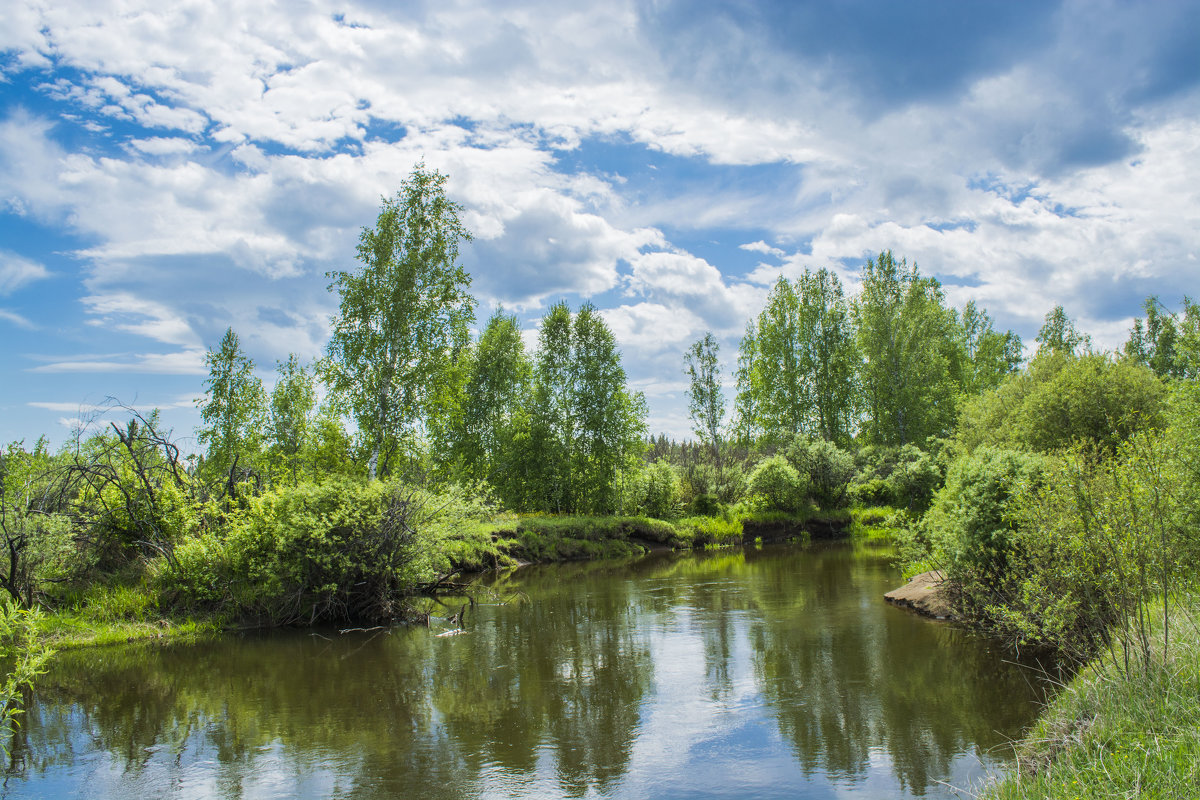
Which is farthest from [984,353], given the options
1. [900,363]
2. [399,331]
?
[399,331]

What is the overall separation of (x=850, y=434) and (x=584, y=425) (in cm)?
2103

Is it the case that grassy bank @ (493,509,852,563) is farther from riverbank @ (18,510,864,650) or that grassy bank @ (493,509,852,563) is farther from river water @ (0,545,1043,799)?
river water @ (0,545,1043,799)

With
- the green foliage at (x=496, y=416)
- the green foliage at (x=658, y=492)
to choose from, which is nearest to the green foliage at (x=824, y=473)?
the green foliage at (x=658, y=492)

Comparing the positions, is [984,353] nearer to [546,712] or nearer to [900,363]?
[900,363]

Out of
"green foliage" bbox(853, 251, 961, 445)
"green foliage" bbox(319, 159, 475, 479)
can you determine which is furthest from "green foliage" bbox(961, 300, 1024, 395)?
"green foliage" bbox(319, 159, 475, 479)

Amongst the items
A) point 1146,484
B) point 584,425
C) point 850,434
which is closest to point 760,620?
point 1146,484

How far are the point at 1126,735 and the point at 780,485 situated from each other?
36.7 metres

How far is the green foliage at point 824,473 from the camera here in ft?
139

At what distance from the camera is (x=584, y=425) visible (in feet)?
131

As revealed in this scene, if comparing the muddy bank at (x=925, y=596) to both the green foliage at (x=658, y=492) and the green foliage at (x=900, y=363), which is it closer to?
the green foliage at (x=658, y=492)

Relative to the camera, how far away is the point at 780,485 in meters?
41.4

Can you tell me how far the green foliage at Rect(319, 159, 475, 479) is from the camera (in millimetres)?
24719

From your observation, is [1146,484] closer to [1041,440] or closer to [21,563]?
[1041,440]

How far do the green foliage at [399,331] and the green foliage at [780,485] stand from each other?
22.5 m
